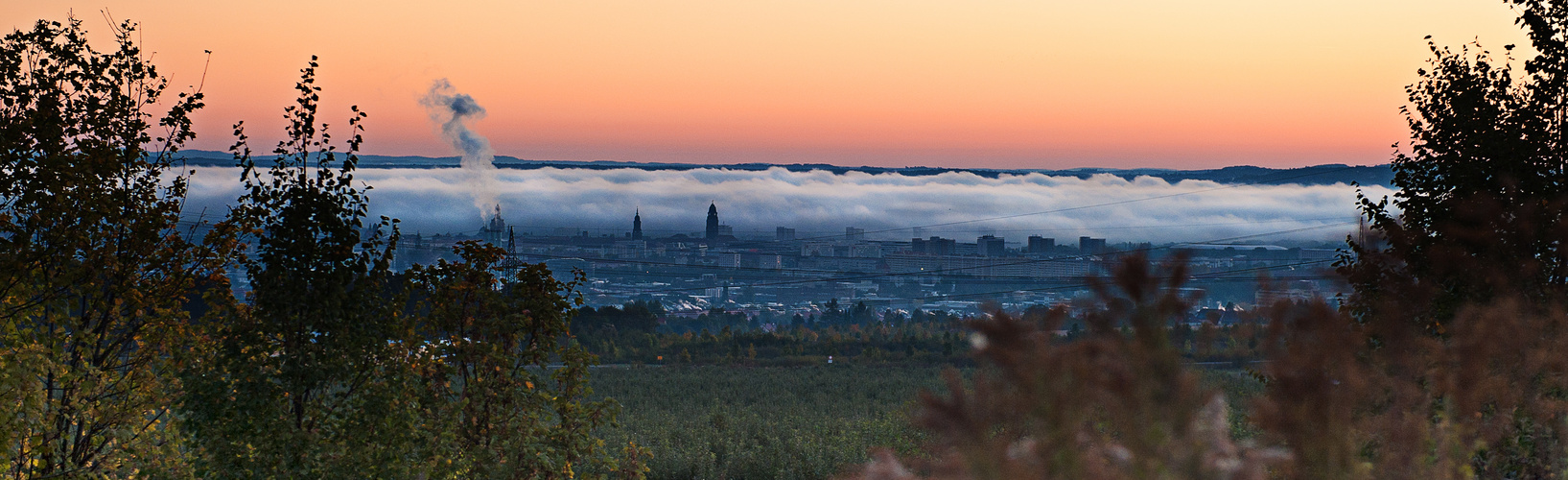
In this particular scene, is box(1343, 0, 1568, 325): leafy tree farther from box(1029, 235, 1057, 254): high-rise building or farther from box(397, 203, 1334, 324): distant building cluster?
box(1029, 235, 1057, 254): high-rise building

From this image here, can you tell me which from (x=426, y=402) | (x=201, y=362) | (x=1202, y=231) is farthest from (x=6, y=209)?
(x=1202, y=231)

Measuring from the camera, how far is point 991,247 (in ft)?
375

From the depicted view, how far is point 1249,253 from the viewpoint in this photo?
79062 millimetres

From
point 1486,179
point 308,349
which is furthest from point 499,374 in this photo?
point 1486,179

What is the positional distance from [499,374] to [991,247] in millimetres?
Answer: 109968

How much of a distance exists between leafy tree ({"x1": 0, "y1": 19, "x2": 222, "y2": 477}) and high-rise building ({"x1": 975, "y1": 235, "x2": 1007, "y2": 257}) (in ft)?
337

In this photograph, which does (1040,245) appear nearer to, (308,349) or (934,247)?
(934,247)

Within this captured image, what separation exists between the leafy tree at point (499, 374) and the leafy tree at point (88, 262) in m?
1.96

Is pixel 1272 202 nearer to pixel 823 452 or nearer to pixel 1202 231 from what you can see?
pixel 1202 231

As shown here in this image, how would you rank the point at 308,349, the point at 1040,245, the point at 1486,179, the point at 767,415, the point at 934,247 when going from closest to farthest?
the point at 308,349
the point at 1486,179
the point at 767,415
the point at 1040,245
the point at 934,247

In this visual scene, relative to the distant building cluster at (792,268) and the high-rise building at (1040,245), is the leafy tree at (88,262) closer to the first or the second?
the distant building cluster at (792,268)

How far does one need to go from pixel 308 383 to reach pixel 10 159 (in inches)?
114

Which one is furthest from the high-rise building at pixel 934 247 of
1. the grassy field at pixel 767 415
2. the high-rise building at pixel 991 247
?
the grassy field at pixel 767 415

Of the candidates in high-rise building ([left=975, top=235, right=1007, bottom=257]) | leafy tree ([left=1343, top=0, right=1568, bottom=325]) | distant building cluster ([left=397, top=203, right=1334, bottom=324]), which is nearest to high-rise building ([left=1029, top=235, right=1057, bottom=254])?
distant building cluster ([left=397, top=203, right=1334, bottom=324])
